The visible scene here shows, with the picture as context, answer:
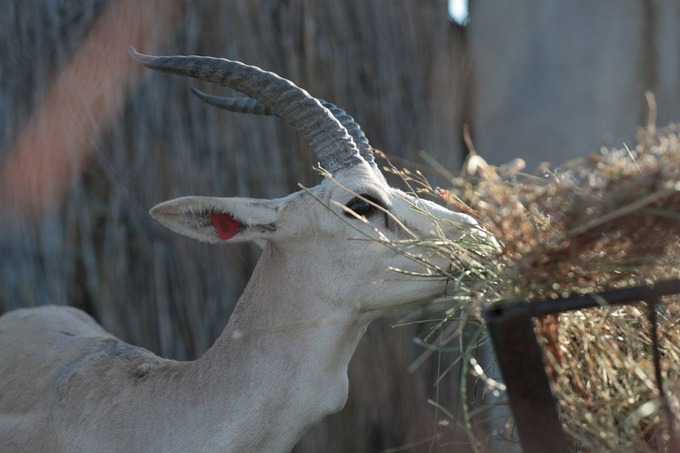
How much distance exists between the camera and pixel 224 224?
3.13m

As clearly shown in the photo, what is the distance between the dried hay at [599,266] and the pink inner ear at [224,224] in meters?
1.06

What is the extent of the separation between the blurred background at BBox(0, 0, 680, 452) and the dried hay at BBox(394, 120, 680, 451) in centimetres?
232

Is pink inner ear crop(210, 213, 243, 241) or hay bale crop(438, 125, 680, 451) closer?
hay bale crop(438, 125, 680, 451)

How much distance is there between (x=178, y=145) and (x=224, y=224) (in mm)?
2123

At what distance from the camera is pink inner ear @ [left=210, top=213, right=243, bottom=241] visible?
123 inches

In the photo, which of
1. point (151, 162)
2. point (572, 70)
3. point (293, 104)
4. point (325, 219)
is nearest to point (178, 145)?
point (151, 162)

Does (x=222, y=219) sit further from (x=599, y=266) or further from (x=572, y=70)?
(x=572, y=70)

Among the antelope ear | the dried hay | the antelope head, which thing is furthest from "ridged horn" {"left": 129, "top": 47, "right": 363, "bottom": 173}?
the dried hay

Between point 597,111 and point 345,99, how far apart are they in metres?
2.01

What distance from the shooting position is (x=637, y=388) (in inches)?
87.0

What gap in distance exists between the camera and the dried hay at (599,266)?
1896mm

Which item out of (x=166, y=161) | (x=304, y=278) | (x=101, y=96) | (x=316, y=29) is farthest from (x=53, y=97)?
(x=304, y=278)

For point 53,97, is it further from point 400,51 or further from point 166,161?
point 400,51

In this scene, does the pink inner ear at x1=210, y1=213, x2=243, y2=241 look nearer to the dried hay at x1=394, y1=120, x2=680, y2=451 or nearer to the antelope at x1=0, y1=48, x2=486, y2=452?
the antelope at x1=0, y1=48, x2=486, y2=452
